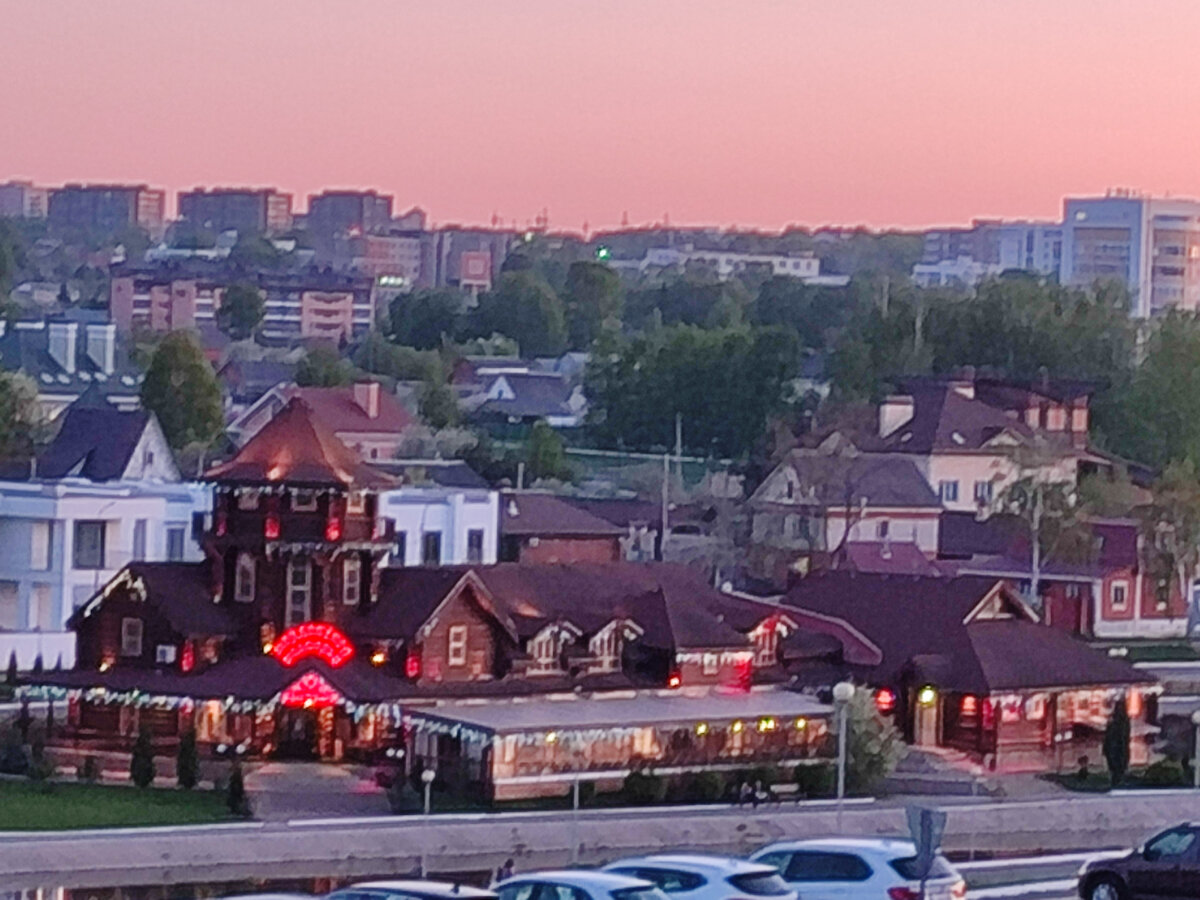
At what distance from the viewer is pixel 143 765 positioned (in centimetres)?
4306

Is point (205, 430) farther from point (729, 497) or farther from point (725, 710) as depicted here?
point (725, 710)

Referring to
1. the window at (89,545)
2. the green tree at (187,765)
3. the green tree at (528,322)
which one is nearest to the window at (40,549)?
the window at (89,545)

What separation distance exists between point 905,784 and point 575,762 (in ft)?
18.4

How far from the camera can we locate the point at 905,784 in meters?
47.3

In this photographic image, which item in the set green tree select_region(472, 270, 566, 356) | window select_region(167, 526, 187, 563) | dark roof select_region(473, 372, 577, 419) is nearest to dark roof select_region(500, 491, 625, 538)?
window select_region(167, 526, 187, 563)

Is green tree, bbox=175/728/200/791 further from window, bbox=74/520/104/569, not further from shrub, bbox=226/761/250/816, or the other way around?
window, bbox=74/520/104/569

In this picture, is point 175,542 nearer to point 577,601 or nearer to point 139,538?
point 139,538

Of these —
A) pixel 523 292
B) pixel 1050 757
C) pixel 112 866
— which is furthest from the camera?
pixel 523 292

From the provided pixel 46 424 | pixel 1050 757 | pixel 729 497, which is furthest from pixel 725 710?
pixel 46 424

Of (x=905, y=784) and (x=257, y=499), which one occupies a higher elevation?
(x=257, y=499)

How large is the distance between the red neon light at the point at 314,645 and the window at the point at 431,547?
16.2 m

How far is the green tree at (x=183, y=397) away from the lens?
9188cm

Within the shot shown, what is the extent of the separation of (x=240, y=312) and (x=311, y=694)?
137m

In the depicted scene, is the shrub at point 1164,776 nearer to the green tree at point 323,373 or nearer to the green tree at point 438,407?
the green tree at point 438,407
